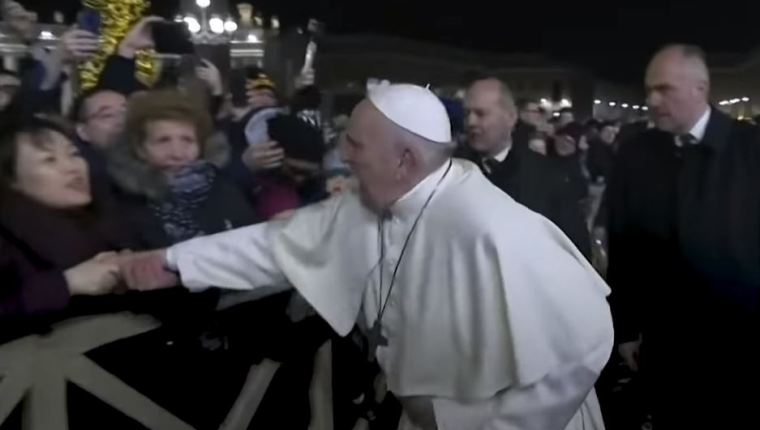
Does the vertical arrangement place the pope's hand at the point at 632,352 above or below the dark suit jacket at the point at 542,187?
below

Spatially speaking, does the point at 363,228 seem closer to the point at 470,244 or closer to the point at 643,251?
the point at 470,244

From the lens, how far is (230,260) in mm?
1870

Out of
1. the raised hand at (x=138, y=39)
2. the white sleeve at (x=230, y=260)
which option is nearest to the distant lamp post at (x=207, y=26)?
the raised hand at (x=138, y=39)

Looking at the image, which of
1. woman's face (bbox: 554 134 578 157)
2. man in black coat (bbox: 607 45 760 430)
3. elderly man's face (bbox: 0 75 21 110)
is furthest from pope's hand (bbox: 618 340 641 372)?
elderly man's face (bbox: 0 75 21 110)

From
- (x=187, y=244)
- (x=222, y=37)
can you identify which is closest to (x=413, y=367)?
(x=187, y=244)

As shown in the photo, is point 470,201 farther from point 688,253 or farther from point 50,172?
point 688,253

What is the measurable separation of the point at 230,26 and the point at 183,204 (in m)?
0.84

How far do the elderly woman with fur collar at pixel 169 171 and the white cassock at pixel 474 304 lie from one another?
0.24 m

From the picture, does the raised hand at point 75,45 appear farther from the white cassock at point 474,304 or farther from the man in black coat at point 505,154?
the man in black coat at point 505,154

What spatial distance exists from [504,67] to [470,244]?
5.35 ft

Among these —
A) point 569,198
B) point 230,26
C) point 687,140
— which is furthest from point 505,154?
point 230,26

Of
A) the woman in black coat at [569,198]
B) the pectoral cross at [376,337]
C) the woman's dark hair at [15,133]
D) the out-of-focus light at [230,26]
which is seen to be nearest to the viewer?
the woman's dark hair at [15,133]

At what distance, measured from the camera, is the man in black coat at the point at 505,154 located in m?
2.70

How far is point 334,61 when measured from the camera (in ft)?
9.73
